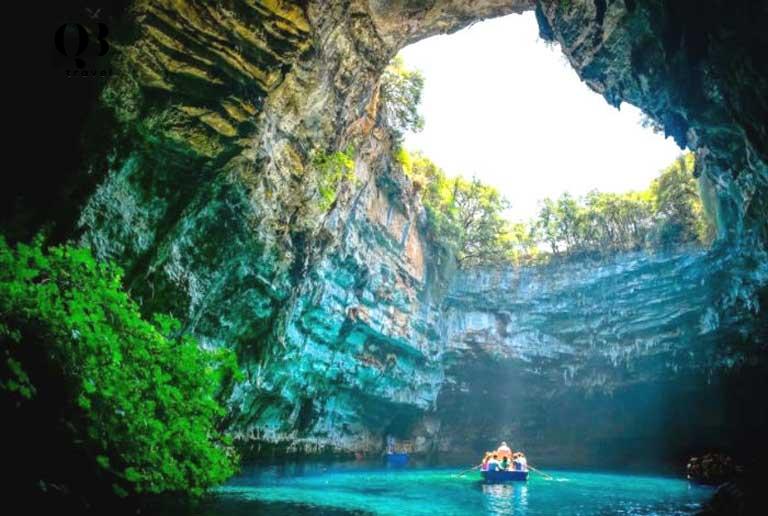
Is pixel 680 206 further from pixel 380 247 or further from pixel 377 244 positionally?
pixel 377 244

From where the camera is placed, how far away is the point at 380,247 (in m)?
24.1

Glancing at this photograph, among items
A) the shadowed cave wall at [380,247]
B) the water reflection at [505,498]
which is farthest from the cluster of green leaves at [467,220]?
the water reflection at [505,498]

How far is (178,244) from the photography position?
11.9 metres

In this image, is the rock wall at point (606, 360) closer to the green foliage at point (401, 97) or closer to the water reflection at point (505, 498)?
the green foliage at point (401, 97)

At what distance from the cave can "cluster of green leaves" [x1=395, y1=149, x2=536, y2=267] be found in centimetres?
137

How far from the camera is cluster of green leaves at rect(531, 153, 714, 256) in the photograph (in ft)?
82.5

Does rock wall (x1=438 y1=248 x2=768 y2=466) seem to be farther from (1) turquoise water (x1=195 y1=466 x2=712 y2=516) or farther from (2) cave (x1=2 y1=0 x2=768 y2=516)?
(1) turquoise water (x1=195 y1=466 x2=712 y2=516)

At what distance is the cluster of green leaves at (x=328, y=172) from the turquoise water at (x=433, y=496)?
28.8 ft

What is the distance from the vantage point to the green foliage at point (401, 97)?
76.6ft

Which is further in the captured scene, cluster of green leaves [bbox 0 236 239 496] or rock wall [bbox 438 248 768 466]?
rock wall [bbox 438 248 768 466]

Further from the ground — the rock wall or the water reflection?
the rock wall

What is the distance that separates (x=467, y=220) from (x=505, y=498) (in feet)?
69.8
